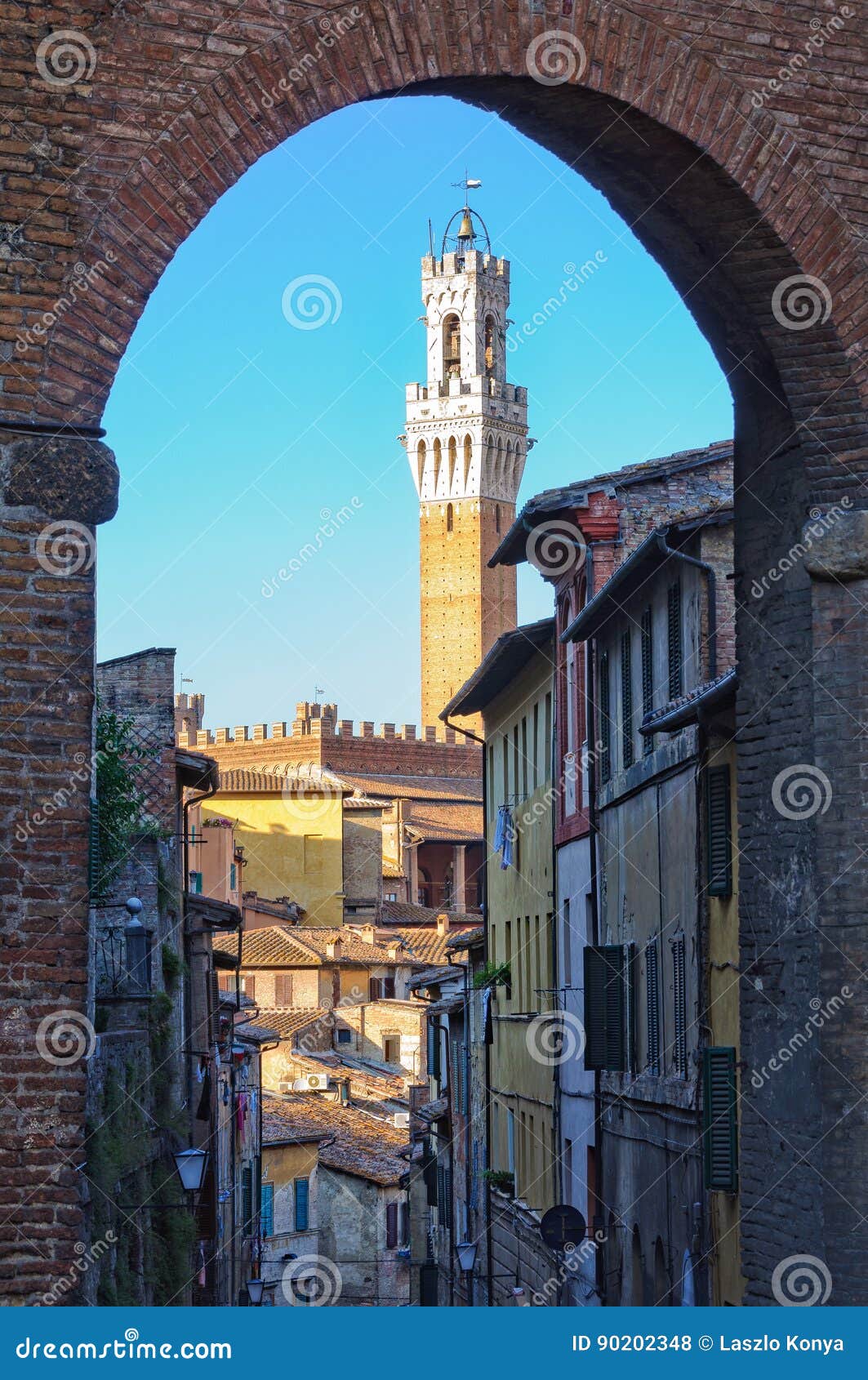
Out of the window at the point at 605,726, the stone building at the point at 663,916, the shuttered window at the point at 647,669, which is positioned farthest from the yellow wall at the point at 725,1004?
the window at the point at 605,726

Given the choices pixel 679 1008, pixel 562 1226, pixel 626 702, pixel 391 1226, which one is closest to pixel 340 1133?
pixel 391 1226

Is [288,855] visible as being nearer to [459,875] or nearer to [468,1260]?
[459,875]

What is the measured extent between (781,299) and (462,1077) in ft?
77.8

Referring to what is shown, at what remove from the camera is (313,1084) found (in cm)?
4550

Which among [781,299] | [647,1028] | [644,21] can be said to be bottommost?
[647,1028]

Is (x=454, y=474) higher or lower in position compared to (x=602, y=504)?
higher

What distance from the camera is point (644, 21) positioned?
8.27 meters

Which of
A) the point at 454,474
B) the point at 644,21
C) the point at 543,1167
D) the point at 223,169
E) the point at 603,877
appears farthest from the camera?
the point at 454,474

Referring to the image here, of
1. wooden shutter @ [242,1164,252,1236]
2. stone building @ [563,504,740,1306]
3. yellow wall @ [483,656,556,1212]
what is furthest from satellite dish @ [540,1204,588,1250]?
wooden shutter @ [242,1164,252,1236]

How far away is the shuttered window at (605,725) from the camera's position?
19828mm

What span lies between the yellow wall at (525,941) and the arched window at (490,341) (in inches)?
2865

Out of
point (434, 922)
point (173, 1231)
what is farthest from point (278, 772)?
point (173, 1231)

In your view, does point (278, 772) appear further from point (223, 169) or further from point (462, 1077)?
point (223, 169)

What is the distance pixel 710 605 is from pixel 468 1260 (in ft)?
46.8
